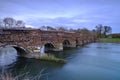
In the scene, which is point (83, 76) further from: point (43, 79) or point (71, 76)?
point (43, 79)

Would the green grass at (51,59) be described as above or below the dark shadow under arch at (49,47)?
below

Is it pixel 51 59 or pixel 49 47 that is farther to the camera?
pixel 49 47

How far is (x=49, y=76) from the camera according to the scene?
17.3 m

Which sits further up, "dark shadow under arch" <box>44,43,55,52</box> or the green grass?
"dark shadow under arch" <box>44,43,55,52</box>

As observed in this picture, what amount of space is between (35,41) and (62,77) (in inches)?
423

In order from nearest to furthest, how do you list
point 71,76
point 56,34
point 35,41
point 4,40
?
1. point 71,76
2. point 4,40
3. point 35,41
4. point 56,34

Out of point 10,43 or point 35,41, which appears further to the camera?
point 35,41

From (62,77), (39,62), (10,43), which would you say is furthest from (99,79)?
(10,43)

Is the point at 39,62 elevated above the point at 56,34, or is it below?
below

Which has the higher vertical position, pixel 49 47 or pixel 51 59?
pixel 49 47

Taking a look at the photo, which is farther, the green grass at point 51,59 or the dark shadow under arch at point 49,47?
the dark shadow under arch at point 49,47

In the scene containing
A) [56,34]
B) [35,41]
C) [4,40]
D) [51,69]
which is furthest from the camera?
[56,34]

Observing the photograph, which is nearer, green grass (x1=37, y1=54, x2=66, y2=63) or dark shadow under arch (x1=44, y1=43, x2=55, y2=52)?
green grass (x1=37, y1=54, x2=66, y2=63)

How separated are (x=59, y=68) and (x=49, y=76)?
138 inches
